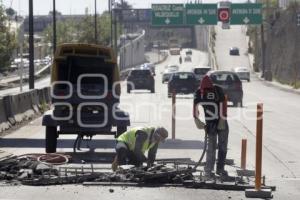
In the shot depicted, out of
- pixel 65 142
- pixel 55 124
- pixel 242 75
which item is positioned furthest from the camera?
pixel 242 75

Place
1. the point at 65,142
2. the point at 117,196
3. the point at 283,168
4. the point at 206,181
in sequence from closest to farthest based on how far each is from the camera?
the point at 117,196 < the point at 206,181 < the point at 283,168 < the point at 65,142

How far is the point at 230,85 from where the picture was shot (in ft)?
133

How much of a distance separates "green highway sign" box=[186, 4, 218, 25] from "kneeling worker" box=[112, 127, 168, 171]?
206 feet

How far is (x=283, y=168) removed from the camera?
1589 centimetres

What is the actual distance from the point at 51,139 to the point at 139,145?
4.59 m

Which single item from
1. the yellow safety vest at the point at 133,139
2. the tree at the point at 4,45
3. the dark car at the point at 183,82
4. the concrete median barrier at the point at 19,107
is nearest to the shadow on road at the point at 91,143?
the concrete median barrier at the point at 19,107

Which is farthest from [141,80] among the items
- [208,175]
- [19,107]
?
[208,175]

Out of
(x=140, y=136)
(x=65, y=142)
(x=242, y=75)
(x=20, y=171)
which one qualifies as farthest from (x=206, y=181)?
(x=242, y=75)

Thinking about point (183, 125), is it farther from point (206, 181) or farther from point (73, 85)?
point (206, 181)

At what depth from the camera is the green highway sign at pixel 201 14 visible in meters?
76.7

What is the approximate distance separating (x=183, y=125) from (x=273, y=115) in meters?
7.24

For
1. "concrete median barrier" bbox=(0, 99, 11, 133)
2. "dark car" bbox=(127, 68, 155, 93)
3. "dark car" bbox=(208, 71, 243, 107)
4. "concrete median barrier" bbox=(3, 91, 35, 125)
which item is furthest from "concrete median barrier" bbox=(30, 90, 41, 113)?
"dark car" bbox=(127, 68, 155, 93)

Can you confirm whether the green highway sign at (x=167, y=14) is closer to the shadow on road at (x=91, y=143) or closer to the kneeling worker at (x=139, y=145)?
the shadow on road at (x=91, y=143)

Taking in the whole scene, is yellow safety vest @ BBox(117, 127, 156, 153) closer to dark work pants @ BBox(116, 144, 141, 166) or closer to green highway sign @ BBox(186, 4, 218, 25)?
dark work pants @ BBox(116, 144, 141, 166)
